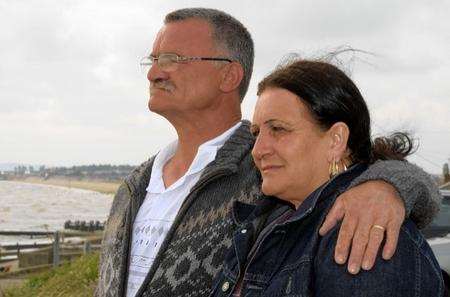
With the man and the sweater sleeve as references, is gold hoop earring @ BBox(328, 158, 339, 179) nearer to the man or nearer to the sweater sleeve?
the sweater sleeve

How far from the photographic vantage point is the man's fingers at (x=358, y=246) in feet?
5.54

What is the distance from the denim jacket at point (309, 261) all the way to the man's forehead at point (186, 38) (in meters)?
0.96

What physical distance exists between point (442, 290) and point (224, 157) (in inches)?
53.1

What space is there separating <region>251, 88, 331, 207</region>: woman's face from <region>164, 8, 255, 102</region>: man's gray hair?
1044mm

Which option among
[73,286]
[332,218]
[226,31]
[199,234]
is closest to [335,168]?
[332,218]

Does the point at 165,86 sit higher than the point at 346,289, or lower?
higher

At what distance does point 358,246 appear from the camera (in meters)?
1.72

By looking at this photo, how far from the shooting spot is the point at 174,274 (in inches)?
106

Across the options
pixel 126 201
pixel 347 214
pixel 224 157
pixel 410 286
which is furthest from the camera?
pixel 126 201

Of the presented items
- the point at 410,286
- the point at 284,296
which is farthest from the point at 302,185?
the point at 410,286

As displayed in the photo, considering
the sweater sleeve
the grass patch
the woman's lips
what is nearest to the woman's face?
the woman's lips

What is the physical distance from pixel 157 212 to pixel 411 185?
134 cm

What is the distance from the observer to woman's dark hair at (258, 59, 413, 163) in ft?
6.75

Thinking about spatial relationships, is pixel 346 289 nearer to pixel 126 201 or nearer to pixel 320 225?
pixel 320 225
